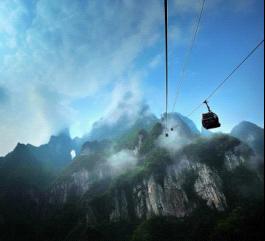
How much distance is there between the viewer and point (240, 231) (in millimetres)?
66625

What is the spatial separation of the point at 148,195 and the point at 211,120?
4713 inches

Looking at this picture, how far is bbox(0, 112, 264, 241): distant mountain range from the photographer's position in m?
95.2

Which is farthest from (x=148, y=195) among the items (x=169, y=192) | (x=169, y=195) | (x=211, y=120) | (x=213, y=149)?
(x=211, y=120)


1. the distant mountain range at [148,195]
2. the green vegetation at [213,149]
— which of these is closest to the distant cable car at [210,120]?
the distant mountain range at [148,195]

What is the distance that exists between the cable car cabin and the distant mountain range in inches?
2375

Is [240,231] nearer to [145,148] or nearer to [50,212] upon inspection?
[145,148]

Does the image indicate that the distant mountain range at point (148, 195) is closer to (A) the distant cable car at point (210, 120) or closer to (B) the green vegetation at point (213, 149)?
(B) the green vegetation at point (213, 149)

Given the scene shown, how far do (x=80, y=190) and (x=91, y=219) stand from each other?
45.9m

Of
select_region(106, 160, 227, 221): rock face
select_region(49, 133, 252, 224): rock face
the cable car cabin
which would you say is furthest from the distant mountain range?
the cable car cabin

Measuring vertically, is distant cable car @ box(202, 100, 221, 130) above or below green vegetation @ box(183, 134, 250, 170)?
below

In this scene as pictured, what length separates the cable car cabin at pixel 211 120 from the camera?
1322 centimetres

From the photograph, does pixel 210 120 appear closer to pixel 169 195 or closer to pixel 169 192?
pixel 169 195

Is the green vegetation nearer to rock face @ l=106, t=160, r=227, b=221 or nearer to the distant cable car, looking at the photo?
rock face @ l=106, t=160, r=227, b=221

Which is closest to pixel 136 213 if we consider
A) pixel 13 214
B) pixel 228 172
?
pixel 228 172
